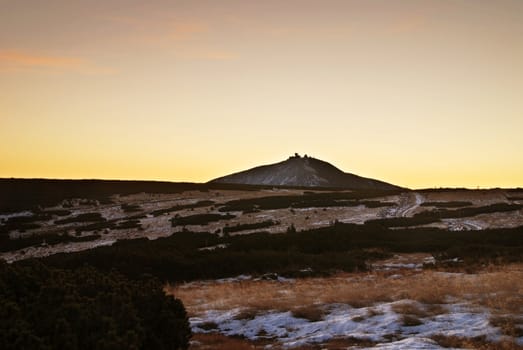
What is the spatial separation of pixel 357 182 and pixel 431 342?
167 m

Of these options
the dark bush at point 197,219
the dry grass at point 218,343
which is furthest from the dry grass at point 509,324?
the dark bush at point 197,219

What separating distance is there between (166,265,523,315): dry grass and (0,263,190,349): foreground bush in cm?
753

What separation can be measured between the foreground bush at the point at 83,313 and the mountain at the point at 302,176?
14738 cm

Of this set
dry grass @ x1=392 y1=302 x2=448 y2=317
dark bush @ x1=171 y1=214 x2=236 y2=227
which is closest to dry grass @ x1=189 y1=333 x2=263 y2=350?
dry grass @ x1=392 y1=302 x2=448 y2=317

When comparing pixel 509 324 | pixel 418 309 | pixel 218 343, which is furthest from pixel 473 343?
pixel 218 343

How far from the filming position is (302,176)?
6688 inches

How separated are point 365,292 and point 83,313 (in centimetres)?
1345

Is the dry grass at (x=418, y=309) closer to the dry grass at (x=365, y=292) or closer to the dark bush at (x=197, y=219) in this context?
the dry grass at (x=365, y=292)

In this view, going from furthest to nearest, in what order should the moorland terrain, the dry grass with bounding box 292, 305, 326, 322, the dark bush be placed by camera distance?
the dark bush → the dry grass with bounding box 292, 305, 326, 322 → the moorland terrain

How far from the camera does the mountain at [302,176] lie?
165250mm

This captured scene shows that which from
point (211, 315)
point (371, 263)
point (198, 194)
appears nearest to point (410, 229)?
point (371, 263)

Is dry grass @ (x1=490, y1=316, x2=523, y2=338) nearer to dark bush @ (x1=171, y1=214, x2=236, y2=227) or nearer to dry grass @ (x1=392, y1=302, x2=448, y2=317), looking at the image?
dry grass @ (x1=392, y1=302, x2=448, y2=317)

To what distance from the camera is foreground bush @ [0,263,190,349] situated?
30.6 ft

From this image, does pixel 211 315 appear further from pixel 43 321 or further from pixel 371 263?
pixel 371 263
